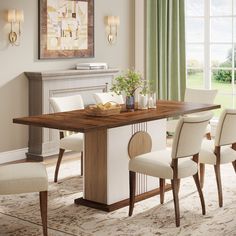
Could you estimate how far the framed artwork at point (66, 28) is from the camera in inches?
265

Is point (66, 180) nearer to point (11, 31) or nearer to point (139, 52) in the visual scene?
point (11, 31)

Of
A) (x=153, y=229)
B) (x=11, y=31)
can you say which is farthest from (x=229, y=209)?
(x=11, y=31)

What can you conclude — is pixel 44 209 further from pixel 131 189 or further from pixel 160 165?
pixel 160 165

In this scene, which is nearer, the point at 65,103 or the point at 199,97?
the point at 65,103

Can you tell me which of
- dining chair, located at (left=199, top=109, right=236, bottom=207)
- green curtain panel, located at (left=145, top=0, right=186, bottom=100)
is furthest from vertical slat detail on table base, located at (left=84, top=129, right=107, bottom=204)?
green curtain panel, located at (left=145, top=0, right=186, bottom=100)

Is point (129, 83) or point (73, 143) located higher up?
point (129, 83)

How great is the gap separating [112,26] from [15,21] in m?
1.74

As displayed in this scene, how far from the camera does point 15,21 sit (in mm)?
6336

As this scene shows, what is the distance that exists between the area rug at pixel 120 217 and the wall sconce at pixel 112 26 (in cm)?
293

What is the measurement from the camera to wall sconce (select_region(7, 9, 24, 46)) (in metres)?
6.28

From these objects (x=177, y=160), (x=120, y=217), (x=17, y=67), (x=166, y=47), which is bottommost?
(x=120, y=217)

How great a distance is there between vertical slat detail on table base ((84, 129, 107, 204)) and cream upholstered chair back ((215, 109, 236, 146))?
3.14ft

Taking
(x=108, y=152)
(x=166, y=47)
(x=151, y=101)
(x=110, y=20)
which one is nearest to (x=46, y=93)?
(x=110, y=20)

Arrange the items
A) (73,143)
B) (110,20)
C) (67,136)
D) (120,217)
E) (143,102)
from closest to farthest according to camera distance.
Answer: (120,217), (143,102), (73,143), (67,136), (110,20)
